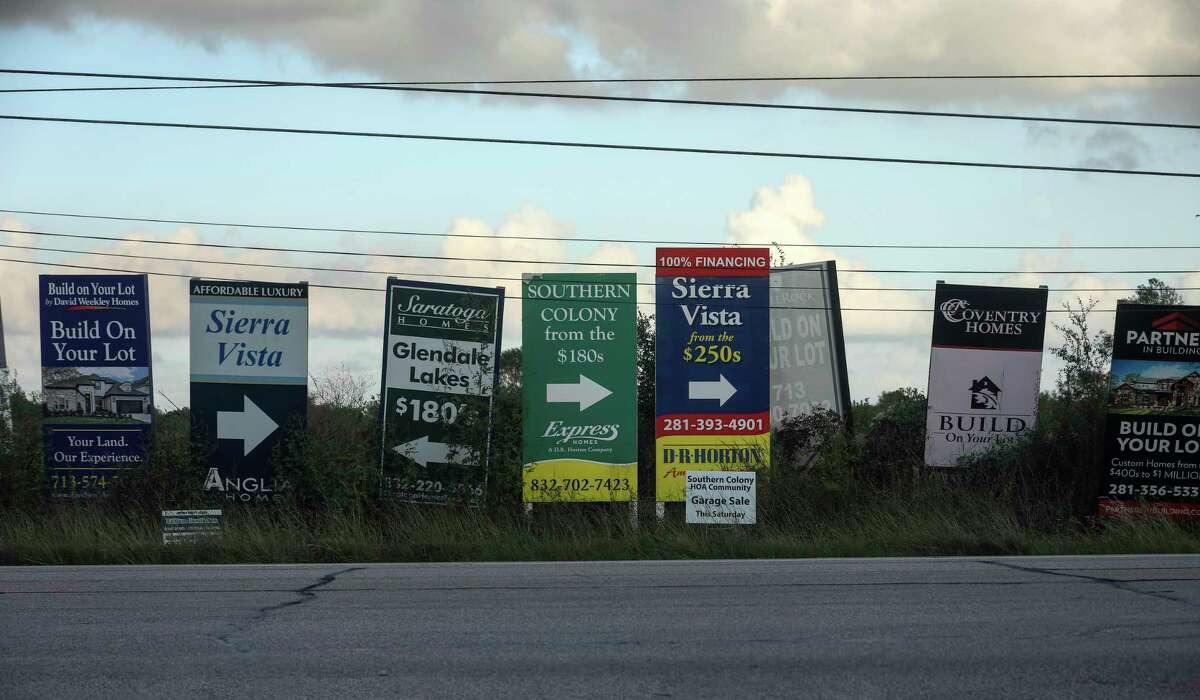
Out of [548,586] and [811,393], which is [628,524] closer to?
[811,393]

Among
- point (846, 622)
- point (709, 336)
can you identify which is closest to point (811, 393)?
point (709, 336)

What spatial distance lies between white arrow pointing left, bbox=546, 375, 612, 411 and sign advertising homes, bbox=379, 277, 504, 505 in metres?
1.00

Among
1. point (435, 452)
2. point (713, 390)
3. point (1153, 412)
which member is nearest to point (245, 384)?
point (435, 452)

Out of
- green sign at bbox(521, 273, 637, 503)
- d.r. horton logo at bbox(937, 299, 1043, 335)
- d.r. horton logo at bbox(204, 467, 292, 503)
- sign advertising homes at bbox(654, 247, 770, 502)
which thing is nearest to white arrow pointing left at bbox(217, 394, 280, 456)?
d.r. horton logo at bbox(204, 467, 292, 503)

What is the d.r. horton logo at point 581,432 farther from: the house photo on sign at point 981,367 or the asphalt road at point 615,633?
the asphalt road at point 615,633

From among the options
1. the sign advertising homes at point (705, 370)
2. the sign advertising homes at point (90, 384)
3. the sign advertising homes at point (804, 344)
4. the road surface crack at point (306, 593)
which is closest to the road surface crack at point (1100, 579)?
the sign advertising homes at point (705, 370)

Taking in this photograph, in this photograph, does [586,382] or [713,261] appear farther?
[713,261]

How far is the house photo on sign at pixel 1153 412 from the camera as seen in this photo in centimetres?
1997

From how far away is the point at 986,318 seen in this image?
69.0ft

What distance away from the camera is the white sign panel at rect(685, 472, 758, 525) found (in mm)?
17812

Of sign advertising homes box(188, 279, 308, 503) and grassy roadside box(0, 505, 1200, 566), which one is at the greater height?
sign advertising homes box(188, 279, 308, 503)

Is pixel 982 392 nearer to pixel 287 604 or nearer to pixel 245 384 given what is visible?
pixel 245 384

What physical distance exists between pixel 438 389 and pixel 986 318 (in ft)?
32.9

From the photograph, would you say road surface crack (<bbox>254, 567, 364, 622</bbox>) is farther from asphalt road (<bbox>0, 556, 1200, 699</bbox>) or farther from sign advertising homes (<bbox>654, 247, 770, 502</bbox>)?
sign advertising homes (<bbox>654, 247, 770, 502</bbox>)
